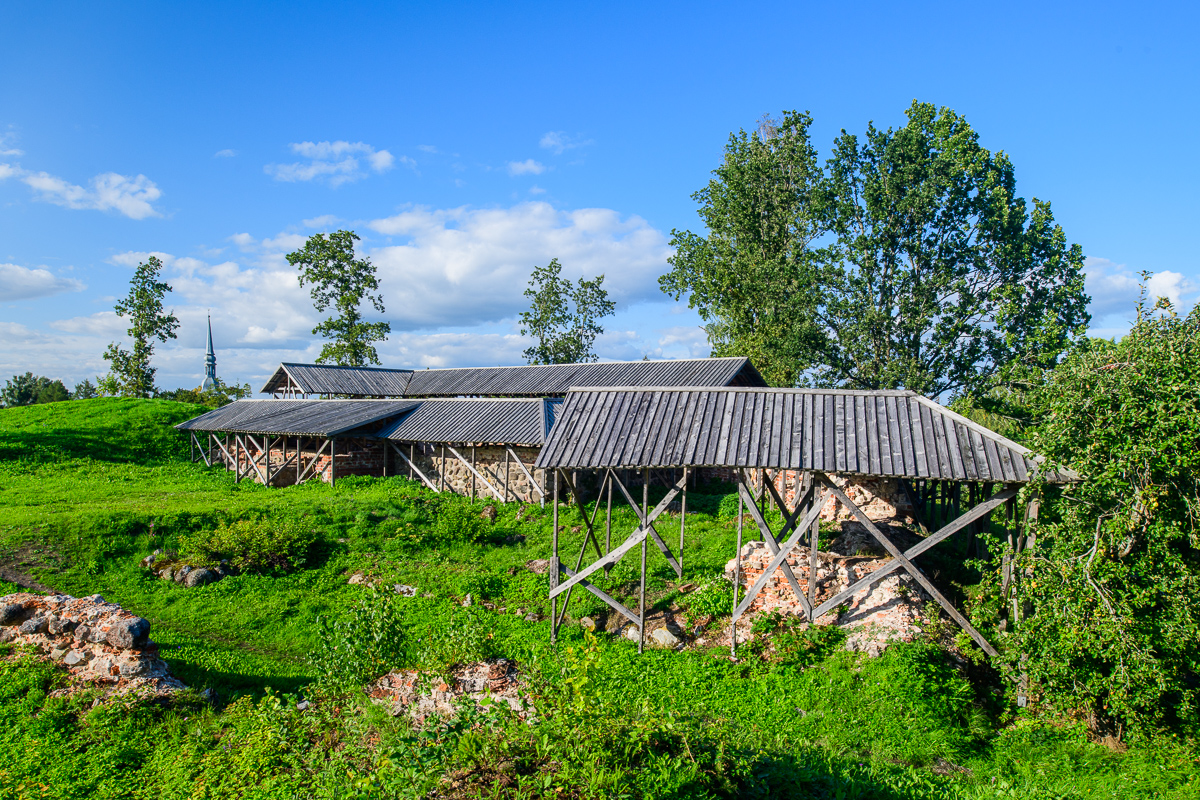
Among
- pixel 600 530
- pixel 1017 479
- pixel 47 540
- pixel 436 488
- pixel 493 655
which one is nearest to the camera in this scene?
pixel 1017 479

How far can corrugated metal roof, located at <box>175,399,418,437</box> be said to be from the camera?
25875 millimetres

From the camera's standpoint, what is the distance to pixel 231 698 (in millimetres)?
10117

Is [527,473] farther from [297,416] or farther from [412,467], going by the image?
[297,416]

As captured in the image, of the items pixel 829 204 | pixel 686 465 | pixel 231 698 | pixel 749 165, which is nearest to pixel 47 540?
pixel 231 698

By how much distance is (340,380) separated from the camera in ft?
131

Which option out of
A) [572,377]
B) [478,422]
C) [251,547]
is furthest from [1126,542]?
[572,377]

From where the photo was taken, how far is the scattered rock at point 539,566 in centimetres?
1598

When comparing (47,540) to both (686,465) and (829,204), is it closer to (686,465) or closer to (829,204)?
(686,465)

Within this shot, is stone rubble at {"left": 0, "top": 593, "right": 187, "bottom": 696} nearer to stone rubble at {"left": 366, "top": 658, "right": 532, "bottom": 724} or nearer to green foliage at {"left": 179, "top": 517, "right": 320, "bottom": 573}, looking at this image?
stone rubble at {"left": 366, "top": 658, "right": 532, "bottom": 724}

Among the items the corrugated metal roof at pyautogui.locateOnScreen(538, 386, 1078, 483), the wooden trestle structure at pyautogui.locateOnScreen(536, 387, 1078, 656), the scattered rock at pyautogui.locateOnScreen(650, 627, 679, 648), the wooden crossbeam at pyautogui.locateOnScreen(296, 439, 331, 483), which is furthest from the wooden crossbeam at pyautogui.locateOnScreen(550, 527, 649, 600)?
the wooden crossbeam at pyautogui.locateOnScreen(296, 439, 331, 483)

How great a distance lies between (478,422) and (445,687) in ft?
50.7

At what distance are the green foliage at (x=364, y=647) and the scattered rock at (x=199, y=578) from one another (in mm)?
7484

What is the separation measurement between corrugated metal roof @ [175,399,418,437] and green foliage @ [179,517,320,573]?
7.97 m

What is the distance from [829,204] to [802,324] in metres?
5.18
